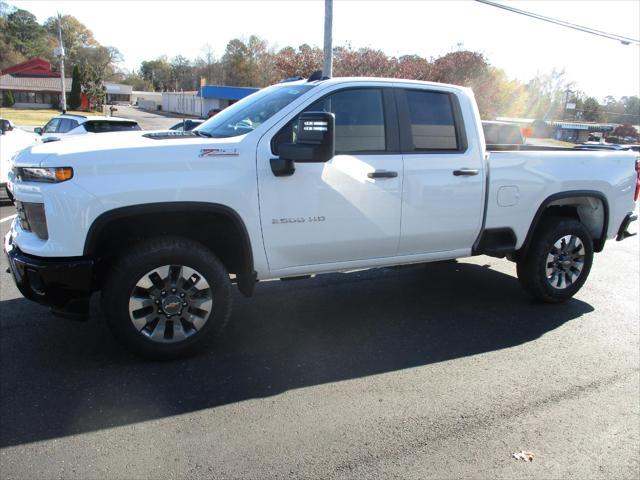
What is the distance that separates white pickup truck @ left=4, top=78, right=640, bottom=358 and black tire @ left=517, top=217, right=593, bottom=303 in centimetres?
3

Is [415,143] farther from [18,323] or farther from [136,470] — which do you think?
[18,323]

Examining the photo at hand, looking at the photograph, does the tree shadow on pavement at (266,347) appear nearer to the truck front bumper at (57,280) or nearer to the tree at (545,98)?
the truck front bumper at (57,280)

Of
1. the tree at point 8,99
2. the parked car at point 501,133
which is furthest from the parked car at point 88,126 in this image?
the tree at point 8,99

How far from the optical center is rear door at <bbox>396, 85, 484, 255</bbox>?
185 inches

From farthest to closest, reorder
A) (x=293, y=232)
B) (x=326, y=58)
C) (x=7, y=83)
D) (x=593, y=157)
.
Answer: (x=7, y=83), (x=326, y=58), (x=593, y=157), (x=293, y=232)

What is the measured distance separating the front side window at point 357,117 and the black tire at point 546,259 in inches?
82.2

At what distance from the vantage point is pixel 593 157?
5.58m

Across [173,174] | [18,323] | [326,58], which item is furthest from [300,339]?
[326,58]

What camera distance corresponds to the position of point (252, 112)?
15.0 ft

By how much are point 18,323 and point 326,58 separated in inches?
493

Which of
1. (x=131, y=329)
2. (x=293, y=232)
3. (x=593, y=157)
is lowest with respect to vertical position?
(x=131, y=329)

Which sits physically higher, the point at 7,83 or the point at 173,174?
the point at 7,83

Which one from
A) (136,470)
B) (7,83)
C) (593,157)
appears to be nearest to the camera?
(136,470)

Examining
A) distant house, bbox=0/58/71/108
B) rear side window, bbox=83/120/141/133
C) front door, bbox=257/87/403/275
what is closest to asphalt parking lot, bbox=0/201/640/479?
front door, bbox=257/87/403/275
